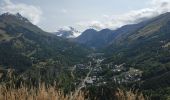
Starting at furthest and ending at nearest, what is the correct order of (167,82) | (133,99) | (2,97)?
1. (167,82)
2. (133,99)
3. (2,97)

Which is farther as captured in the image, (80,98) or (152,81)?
(152,81)

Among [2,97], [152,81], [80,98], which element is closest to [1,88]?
[2,97]

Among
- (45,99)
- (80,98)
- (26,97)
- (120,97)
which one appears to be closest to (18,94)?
(26,97)

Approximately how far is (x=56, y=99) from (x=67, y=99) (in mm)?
362

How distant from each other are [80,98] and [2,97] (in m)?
1.66

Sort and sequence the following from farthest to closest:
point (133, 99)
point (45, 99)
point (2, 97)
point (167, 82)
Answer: point (167, 82) < point (133, 99) < point (2, 97) < point (45, 99)

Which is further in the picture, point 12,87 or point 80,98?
point 12,87

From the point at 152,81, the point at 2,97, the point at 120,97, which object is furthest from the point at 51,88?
the point at 152,81

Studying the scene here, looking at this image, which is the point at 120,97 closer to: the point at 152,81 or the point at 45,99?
the point at 45,99

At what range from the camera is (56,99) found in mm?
7633

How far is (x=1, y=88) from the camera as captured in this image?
8922 mm

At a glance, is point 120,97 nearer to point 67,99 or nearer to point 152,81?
point 67,99

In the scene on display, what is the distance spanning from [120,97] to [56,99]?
2073 mm

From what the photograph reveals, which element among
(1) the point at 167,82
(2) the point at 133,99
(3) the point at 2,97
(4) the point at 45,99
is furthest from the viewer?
(1) the point at 167,82
